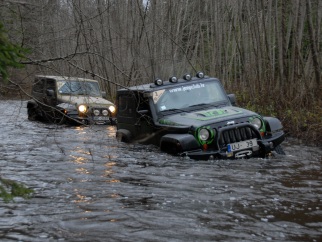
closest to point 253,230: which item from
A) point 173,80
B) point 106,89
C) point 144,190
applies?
point 144,190

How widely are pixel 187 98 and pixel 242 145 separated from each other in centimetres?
181

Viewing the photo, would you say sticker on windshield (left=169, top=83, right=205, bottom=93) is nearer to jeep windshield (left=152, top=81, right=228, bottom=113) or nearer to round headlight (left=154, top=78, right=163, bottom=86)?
jeep windshield (left=152, top=81, right=228, bottom=113)

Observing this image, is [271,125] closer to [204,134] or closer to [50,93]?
[204,134]

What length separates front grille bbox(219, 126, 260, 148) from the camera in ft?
33.8

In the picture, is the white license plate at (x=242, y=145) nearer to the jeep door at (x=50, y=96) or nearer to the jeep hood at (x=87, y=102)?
the jeep hood at (x=87, y=102)

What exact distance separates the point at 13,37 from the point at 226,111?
4.19 meters

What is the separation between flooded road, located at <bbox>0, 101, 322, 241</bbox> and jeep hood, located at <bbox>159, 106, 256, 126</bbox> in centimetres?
64

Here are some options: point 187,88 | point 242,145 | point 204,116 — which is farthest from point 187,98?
A: point 242,145

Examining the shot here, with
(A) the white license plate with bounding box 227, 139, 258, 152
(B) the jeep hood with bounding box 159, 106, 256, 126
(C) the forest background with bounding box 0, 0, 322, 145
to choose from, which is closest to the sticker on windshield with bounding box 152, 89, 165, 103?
(B) the jeep hood with bounding box 159, 106, 256, 126

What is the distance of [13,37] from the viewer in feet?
28.0

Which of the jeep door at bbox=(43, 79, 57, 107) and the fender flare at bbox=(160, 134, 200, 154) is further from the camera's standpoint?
the jeep door at bbox=(43, 79, 57, 107)

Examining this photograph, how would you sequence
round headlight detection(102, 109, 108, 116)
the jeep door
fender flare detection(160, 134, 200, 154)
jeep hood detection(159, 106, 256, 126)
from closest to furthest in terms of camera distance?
fender flare detection(160, 134, 200, 154) → jeep hood detection(159, 106, 256, 126) → round headlight detection(102, 109, 108, 116) → the jeep door

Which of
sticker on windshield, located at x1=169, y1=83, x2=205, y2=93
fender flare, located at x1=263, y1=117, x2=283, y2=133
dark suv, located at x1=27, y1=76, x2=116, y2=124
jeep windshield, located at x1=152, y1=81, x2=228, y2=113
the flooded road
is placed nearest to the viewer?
the flooded road

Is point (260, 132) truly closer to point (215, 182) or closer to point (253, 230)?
point (215, 182)
